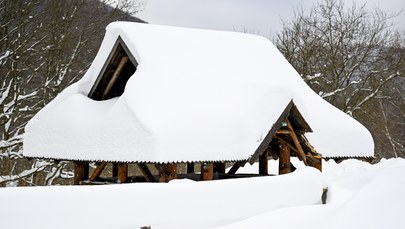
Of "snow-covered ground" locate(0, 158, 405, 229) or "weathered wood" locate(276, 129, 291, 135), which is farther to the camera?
"weathered wood" locate(276, 129, 291, 135)

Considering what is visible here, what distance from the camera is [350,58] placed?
80.8ft

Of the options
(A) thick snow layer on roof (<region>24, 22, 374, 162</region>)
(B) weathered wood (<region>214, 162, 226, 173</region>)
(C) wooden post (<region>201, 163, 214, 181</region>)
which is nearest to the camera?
(A) thick snow layer on roof (<region>24, 22, 374, 162</region>)

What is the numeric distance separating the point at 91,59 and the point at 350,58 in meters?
14.0

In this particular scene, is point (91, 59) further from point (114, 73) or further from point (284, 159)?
point (284, 159)

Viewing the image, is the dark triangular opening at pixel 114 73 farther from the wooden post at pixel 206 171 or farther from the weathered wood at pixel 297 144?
the weathered wood at pixel 297 144

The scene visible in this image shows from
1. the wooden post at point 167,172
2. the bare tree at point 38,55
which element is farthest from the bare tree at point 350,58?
the wooden post at point 167,172

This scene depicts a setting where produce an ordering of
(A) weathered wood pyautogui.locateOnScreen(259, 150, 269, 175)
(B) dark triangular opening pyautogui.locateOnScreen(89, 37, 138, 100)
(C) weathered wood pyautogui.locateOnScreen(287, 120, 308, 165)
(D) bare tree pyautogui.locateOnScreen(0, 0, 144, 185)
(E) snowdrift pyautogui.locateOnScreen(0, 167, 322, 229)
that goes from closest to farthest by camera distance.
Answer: (E) snowdrift pyautogui.locateOnScreen(0, 167, 322, 229) < (B) dark triangular opening pyautogui.locateOnScreen(89, 37, 138, 100) < (C) weathered wood pyautogui.locateOnScreen(287, 120, 308, 165) < (A) weathered wood pyautogui.locateOnScreen(259, 150, 269, 175) < (D) bare tree pyautogui.locateOnScreen(0, 0, 144, 185)

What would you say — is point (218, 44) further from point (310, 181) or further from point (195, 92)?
point (310, 181)

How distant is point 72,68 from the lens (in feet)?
56.5

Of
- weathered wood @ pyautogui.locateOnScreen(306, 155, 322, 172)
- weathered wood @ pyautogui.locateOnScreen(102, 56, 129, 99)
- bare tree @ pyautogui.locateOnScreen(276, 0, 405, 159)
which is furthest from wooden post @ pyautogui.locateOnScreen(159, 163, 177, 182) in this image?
bare tree @ pyautogui.locateOnScreen(276, 0, 405, 159)

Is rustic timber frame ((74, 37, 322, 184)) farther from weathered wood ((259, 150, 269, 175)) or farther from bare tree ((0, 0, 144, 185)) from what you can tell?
bare tree ((0, 0, 144, 185))

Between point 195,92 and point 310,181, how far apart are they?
2.96 meters

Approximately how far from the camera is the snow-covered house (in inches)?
320

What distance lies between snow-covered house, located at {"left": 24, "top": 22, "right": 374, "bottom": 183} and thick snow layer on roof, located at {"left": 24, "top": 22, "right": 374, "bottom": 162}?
0.02 meters
